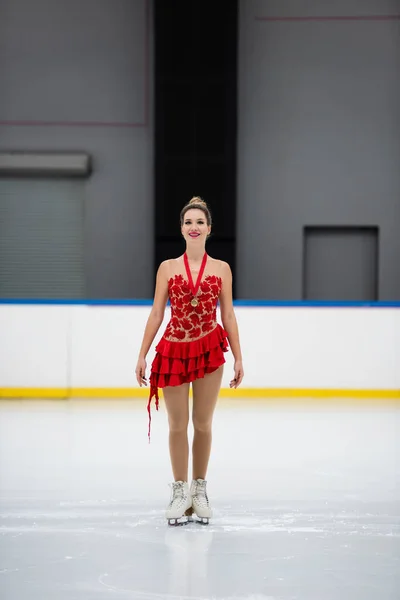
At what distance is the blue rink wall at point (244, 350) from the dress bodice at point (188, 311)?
3.82 meters

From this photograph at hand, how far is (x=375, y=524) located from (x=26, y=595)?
4.63ft

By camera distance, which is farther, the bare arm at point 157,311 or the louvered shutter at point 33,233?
the louvered shutter at point 33,233

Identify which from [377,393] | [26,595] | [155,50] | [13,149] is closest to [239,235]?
[155,50]

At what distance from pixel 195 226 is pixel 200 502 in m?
1.06

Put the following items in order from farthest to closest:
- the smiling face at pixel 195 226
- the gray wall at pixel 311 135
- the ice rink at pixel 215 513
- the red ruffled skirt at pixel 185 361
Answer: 1. the gray wall at pixel 311 135
2. the smiling face at pixel 195 226
3. the red ruffled skirt at pixel 185 361
4. the ice rink at pixel 215 513

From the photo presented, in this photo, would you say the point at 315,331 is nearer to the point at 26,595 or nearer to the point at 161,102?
the point at 161,102

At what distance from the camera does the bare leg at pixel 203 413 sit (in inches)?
112

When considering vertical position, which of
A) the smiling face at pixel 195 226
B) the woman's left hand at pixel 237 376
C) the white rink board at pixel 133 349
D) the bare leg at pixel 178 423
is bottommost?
the white rink board at pixel 133 349

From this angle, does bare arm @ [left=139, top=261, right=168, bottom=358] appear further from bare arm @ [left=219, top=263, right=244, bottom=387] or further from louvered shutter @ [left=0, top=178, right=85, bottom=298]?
louvered shutter @ [left=0, top=178, right=85, bottom=298]

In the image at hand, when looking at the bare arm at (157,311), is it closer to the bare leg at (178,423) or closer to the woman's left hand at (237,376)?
the bare leg at (178,423)

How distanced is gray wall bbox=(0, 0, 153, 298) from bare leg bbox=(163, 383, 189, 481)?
7482 millimetres

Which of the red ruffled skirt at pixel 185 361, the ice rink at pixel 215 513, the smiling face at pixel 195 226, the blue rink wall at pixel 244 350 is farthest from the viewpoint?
the blue rink wall at pixel 244 350

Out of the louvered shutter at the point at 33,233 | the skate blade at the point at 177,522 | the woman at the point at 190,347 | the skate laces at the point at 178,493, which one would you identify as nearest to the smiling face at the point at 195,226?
the woman at the point at 190,347

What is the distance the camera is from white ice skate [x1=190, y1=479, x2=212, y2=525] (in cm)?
289
